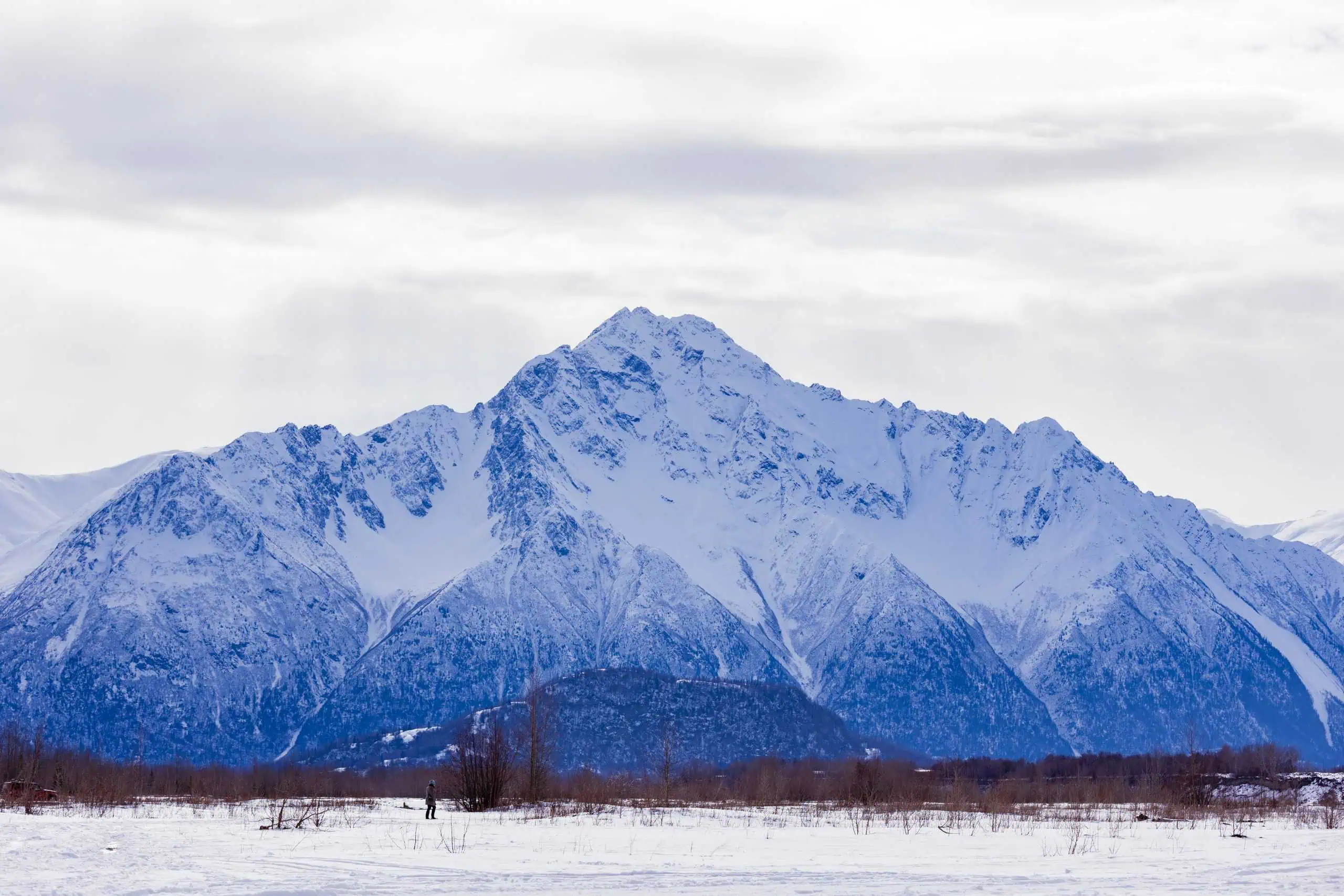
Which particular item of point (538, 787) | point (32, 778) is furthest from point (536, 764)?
point (32, 778)

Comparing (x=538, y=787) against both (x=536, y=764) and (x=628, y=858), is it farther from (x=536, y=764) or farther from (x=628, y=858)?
(x=628, y=858)

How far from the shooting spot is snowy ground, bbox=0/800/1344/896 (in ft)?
175

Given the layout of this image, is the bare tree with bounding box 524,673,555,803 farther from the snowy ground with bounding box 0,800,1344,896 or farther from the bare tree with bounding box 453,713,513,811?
the snowy ground with bounding box 0,800,1344,896

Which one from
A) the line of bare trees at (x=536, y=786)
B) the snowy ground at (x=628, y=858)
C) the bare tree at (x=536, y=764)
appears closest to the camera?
the snowy ground at (x=628, y=858)

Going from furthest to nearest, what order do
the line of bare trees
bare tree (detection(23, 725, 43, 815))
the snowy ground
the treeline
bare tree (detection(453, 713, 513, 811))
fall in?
the line of bare trees → the treeline → bare tree (detection(453, 713, 513, 811)) → bare tree (detection(23, 725, 43, 815)) → the snowy ground

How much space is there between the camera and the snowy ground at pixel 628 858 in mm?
53344

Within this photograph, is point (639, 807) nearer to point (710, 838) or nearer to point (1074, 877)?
point (710, 838)

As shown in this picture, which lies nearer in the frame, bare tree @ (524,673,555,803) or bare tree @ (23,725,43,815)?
bare tree @ (23,725,43,815)

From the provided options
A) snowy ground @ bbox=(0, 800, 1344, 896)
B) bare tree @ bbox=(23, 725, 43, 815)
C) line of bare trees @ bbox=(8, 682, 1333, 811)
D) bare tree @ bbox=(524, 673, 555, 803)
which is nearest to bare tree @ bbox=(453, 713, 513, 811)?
line of bare trees @ bbox=(8, 682, 1333, 811)

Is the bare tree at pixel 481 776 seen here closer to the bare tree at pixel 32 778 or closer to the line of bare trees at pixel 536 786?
the line of bare trees at pixel 536 786

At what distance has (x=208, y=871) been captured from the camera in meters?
54.9

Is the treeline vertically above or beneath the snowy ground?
above

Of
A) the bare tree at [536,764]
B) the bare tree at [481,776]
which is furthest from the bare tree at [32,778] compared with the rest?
the bare tree at [536,764]

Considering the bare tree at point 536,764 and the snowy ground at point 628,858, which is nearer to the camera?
the snowy ground at point 628,858
